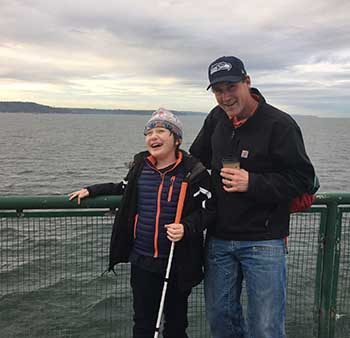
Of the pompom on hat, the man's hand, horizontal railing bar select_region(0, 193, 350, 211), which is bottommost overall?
horizontal railing bar select_region(0, 193, 350, 211)

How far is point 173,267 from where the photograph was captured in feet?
11.4

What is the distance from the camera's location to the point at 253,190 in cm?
315

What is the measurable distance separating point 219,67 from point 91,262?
235 cm

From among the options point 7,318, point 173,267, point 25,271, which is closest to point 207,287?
point 173,267

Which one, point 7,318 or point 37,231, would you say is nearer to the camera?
point 37,231

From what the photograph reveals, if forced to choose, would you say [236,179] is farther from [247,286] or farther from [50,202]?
[50,202]

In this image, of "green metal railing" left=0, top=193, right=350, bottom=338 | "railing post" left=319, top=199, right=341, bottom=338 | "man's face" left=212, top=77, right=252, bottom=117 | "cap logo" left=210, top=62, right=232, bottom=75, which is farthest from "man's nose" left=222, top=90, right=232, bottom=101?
"railing post" left=319, top=199, right=341, bottom=338

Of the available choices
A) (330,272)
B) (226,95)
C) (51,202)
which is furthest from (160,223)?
(330,272)

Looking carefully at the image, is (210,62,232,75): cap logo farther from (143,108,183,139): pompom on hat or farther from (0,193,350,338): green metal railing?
(0,193,350,338): green metal railing

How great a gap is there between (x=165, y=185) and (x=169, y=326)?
1093 millimetres

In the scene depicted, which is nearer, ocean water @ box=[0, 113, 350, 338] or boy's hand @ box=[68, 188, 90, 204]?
boy's hand @ box=[68, 188, 90, 204]

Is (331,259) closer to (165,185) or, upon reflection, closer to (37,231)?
(165,185)

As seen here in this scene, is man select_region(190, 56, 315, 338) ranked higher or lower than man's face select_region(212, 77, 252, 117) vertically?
lower

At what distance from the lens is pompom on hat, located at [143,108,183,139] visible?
3527mm
